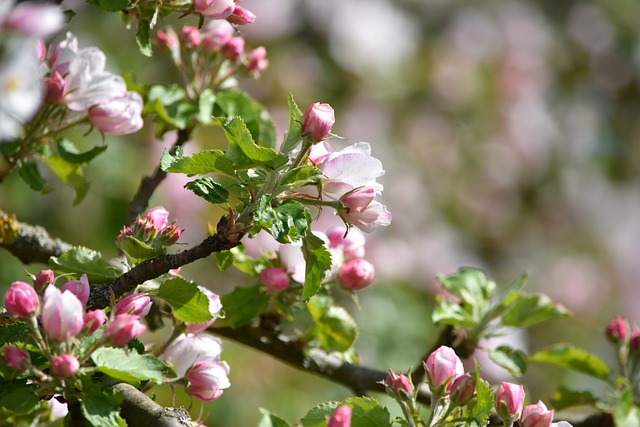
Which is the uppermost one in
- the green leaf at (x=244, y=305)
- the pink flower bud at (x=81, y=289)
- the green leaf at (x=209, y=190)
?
the green leaf at (x=209, y=190)

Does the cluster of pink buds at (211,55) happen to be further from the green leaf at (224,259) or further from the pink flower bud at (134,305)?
the pink flower bud at (134,305)

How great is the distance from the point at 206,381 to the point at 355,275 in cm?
26

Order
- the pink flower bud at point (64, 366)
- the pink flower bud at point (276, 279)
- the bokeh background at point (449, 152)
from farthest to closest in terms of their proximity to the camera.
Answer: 1. the bokeh background at point (449, 152)
2. the pink flower bud at point (276, 279)
3. the pink flower bud at point (64, 366)

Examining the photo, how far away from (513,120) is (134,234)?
123 inches

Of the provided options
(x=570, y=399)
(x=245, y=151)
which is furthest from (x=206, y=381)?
(x=570, y=399)

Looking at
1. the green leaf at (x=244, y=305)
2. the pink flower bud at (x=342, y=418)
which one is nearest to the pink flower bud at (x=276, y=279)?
the green leaf at (x=244, y=305)

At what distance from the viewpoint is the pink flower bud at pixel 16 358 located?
32.3 inches

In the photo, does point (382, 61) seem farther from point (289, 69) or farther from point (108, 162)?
point (108, 162)

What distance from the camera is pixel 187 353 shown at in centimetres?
104

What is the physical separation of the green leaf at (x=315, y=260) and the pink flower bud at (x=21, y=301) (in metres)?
0.26

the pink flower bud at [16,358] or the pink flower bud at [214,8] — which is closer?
the pink flower bud at [16,358]

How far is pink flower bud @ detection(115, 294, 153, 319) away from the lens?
0.89 m

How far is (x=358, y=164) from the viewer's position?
36.5 inches

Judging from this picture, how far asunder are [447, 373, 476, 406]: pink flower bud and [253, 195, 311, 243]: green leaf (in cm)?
22
